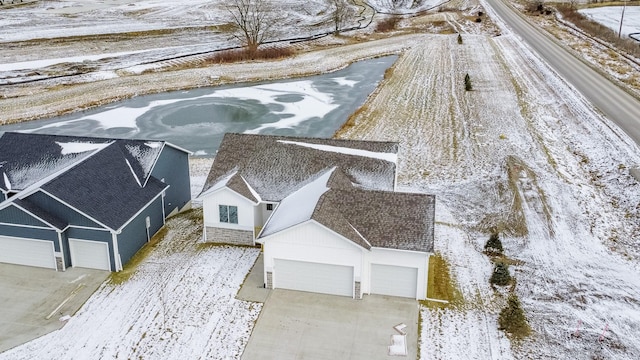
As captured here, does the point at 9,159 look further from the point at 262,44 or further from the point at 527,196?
the point at 262,44

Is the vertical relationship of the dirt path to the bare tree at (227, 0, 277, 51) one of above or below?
below

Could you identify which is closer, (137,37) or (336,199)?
(336,199)

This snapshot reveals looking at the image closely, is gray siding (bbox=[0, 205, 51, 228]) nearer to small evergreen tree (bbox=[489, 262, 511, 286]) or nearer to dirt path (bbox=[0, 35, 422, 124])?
small evergreen tree (bbox=[489, 262, 511, 286])

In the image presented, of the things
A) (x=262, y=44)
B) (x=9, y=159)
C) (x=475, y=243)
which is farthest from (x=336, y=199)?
(x=262, y=44)

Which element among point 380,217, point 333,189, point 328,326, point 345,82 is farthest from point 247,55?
point 328,326

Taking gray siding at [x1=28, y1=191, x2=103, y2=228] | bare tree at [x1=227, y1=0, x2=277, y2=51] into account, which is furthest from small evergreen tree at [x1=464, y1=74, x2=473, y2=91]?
gray siding at [x1=28, y1=191, x2=103, y2=228]

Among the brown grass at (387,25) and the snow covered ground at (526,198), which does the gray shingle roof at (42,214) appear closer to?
the snow covered ground at (526,198)

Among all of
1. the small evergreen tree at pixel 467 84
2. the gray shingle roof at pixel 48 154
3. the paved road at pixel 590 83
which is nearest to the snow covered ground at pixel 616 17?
the paved road at pixel 590 83
